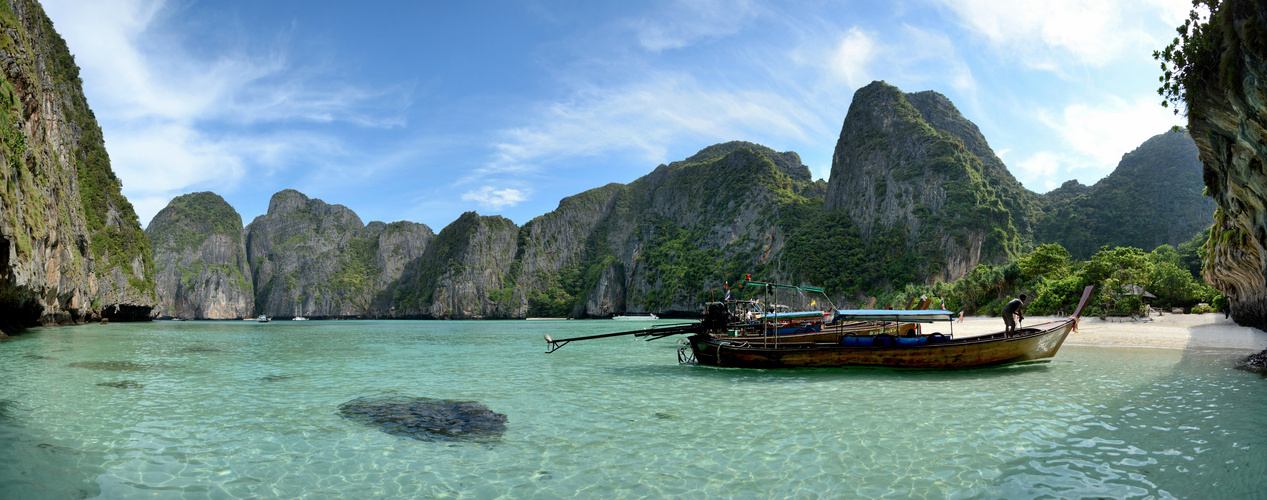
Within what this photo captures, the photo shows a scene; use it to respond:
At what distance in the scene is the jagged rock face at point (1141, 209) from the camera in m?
113

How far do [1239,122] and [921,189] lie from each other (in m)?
106

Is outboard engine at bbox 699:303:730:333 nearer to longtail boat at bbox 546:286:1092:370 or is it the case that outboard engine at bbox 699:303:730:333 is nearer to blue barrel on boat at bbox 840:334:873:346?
longtail boat at bbox 546:286:1092:370

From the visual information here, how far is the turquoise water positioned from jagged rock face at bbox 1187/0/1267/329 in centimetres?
556

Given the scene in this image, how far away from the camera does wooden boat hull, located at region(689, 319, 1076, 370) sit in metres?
17.8

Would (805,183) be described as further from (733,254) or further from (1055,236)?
(1055,236)

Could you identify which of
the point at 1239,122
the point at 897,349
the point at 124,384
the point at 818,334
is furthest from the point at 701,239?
the point at 124,384

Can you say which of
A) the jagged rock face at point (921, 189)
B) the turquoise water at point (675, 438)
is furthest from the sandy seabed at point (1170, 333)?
the jagged rock face at point (921, 189)

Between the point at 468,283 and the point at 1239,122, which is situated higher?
the point at 468,283

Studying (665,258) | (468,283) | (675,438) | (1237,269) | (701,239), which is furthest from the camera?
(468,283)

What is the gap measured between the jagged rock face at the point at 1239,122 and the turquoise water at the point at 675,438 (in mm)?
5565

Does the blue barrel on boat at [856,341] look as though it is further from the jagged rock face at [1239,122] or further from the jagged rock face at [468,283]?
the jagged rock face at [468,283]

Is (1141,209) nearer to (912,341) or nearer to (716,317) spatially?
(912,341)

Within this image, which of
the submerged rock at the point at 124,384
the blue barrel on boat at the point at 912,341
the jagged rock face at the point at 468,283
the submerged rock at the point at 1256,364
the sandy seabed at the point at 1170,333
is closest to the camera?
the submerged rock at the point at 124,384

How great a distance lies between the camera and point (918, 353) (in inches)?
707
